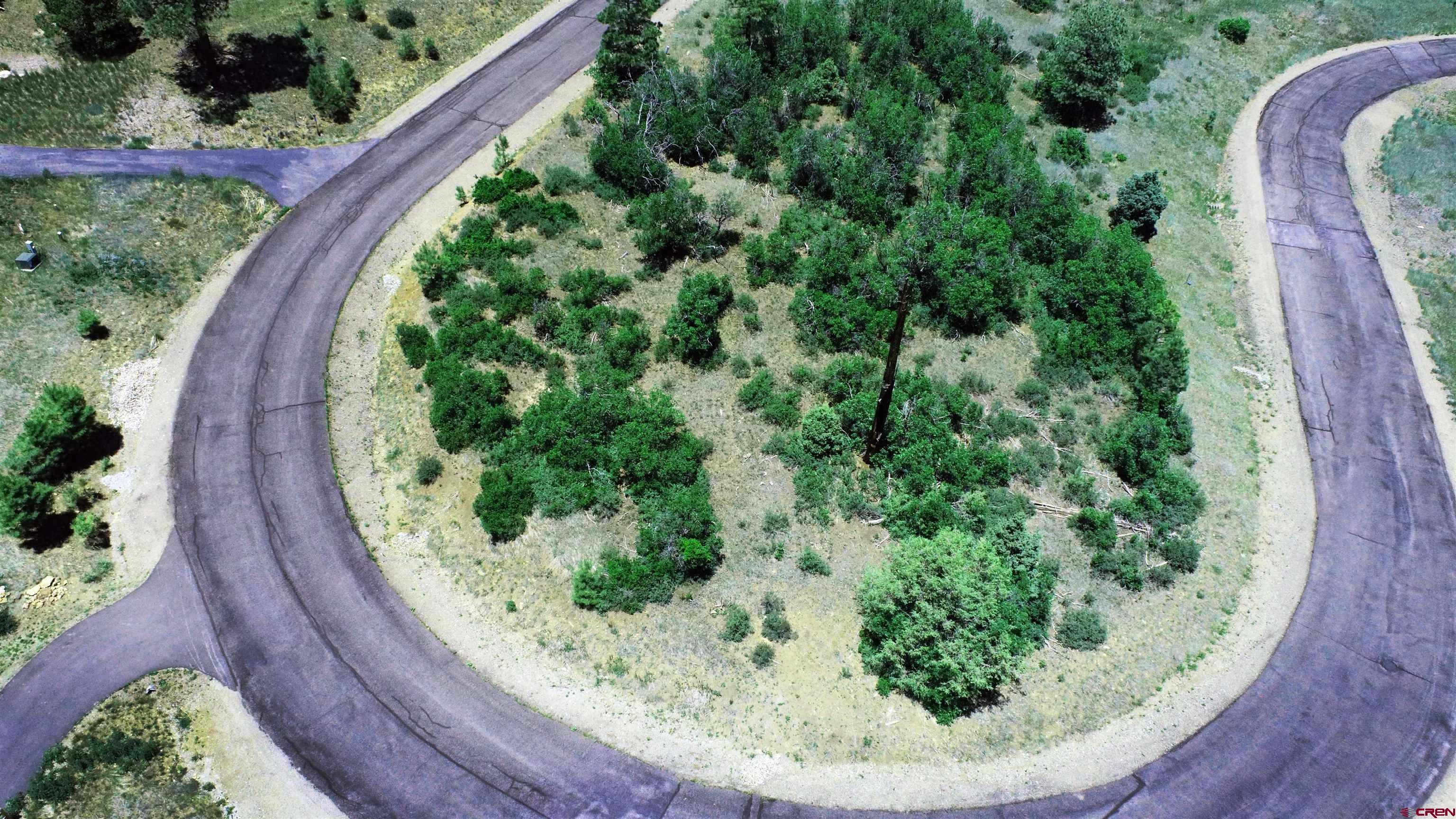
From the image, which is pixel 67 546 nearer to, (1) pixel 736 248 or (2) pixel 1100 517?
(1) pixel 736 248

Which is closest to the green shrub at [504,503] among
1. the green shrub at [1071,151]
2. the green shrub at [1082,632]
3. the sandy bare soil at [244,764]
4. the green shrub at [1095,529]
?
the sandy bare soil at [244,764]

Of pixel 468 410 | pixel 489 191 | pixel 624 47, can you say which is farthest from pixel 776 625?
pixel 624 47

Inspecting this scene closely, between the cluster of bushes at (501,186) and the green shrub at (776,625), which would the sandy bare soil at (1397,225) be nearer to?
the green shrub at (776,625)

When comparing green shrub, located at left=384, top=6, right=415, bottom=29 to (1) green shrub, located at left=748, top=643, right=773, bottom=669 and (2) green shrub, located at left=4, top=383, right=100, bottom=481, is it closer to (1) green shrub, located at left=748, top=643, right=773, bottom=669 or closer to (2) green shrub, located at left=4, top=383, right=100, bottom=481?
(2) green shrub, located at left=4, top=383, right=100, bottom=481

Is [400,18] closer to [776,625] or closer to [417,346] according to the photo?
[417,346]

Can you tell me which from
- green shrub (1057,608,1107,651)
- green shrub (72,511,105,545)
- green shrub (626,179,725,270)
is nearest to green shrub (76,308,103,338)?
green shrub (72,511,105,545)
